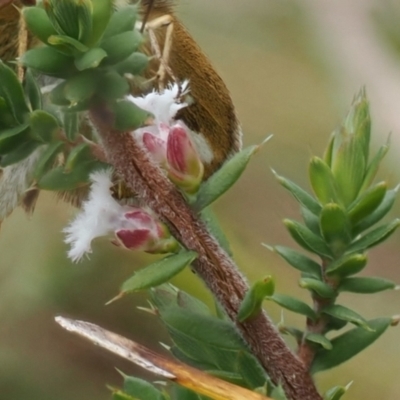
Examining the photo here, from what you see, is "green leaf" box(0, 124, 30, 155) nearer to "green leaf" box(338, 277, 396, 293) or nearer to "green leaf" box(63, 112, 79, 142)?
"green leaf" box(63, 112, 79, 142)

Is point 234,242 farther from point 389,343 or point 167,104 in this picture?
point 167,104

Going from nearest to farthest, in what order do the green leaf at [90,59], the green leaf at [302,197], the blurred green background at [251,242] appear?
the green leaf at [90,59] → the green leaf at [302,197] → the blurred green background at [251,242]

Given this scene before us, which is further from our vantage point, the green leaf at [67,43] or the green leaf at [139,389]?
the green leaf at [139,389]

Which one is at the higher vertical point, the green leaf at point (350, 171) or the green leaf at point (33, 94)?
the green leaf at point (350, 171)

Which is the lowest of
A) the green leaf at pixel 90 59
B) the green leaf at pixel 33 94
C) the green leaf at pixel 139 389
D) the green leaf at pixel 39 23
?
the green leaf at pixel 139 389

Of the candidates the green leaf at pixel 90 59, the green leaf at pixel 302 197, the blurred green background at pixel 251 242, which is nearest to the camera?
the green leaf at pixel 90 59

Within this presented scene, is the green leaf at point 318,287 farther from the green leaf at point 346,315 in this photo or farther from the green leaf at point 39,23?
the green leaf at point 39,23

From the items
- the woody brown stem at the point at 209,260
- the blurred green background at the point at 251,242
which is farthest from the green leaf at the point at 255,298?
the blurred green background at the point at 251,242
